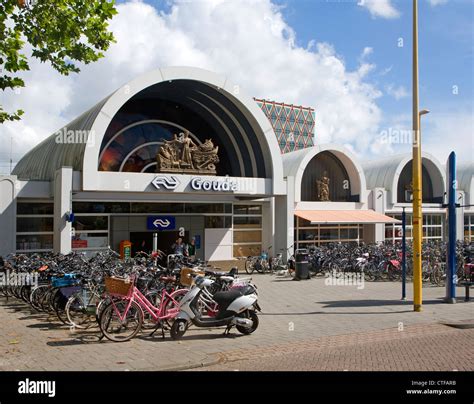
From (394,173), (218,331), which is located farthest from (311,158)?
(218,331)

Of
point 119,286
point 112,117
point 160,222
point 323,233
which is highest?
point 112,117

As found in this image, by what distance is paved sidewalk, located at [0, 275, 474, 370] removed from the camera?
6629 millimetres

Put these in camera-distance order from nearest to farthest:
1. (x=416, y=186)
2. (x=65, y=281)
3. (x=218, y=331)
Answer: (x=218, y=331), (x=65, y=281), (x=416, y=186)

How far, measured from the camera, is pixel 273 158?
1994 centimetres

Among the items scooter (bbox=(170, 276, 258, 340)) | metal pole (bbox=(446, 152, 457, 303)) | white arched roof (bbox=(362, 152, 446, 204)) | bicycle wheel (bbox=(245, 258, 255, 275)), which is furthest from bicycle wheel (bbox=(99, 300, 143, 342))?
white arched roof (bbox=(362, 152, 446, 204))

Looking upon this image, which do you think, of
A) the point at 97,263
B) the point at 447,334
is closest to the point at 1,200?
the point at 97,263

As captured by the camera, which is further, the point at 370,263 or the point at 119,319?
the point at 370,263

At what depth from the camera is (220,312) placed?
8211 millimetres

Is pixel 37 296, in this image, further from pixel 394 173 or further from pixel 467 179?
pixel 467 179

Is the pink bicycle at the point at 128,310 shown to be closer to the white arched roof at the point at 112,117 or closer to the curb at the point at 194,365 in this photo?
the curb at the point at 194,365

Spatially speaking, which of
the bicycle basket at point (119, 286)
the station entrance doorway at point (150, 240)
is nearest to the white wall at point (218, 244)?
the station entrance doorway at point (150, 240)

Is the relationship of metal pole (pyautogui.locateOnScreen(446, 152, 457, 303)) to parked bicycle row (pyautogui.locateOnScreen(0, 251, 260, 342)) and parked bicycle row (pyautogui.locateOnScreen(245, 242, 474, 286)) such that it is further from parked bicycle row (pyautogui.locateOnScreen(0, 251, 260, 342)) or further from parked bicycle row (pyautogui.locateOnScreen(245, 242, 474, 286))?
parked bicycle row (pyautogui.locateOnScreen(0, 251, 260, 342))

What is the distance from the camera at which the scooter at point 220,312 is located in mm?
8031

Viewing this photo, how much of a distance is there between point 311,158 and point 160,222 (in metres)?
8.80
